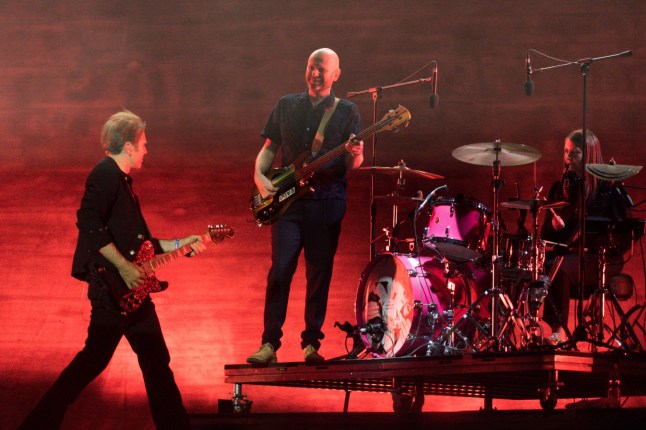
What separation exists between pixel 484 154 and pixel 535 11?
6.26 ft

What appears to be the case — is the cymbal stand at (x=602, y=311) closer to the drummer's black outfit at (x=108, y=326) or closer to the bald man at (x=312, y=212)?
the bald man at (x=312, y=212)

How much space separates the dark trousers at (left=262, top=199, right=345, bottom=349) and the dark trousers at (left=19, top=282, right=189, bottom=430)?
0.92 meters

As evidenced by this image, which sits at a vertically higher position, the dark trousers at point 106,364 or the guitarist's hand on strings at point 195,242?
the guitarist's hand on strings at point 195,242

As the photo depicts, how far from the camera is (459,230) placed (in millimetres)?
6137

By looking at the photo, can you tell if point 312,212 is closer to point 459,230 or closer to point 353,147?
point 353,147

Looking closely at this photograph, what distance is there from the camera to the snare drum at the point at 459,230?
6.06m

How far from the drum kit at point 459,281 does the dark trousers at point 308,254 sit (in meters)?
0.59

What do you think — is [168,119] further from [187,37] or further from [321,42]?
[321,42]

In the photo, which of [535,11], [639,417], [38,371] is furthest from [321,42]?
[639,417]

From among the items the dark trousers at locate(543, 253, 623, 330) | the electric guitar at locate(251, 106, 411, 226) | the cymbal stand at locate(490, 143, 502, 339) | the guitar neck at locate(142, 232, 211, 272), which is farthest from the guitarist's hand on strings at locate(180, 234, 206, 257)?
the dark trousers at locate(543, 253, 623, 330)

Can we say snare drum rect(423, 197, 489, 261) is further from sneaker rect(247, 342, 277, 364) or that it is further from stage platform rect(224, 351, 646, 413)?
sneaker rect(247, 342, 277, 364)

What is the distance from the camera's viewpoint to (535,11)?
24.8 ft

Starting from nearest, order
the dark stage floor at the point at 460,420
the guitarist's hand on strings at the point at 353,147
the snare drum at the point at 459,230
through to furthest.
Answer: the dark stage floor at the point at 460,420, the guitarist's hand on strings at the point at 353,147, the snare drum at the point at 459,230

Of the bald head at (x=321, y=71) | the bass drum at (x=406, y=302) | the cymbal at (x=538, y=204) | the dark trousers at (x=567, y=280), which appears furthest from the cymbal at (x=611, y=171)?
the bald head at (x=321, y=71)
